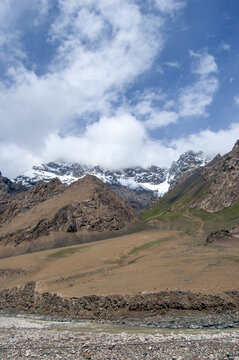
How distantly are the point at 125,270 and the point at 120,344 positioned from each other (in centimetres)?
3272

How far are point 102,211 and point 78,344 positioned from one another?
4331 inches

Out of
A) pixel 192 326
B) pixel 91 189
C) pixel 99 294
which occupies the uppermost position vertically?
pixel 91 189

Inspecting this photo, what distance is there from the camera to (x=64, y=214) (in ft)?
420

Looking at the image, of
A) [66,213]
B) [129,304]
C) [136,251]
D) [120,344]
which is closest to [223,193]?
[66,213]

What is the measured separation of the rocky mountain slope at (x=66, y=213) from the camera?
4817 inches

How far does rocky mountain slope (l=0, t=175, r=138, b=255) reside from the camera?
122 meters

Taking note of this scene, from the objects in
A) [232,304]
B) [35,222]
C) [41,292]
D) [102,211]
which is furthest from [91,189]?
[232,304]

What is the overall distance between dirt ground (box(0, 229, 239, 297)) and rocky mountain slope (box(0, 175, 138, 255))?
102ft

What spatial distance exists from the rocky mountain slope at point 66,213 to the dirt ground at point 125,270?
3101cm

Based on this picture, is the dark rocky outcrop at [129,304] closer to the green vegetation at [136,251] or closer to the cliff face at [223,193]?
the green vegetation at [136,251]

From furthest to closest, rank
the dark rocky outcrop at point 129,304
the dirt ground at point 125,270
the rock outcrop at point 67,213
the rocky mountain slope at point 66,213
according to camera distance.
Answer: the rock outcrop at point 67,213, the rocky mountain slope at point 66,213, the dirt ground at point 125,270, the dark rocky outcrop at point 129,304

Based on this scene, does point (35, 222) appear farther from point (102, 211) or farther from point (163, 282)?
point (163, 282)

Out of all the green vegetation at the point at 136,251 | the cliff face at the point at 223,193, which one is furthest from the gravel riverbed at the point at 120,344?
the cliff face at the point at 223,193

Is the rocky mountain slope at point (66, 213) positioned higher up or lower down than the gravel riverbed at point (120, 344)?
higher up
